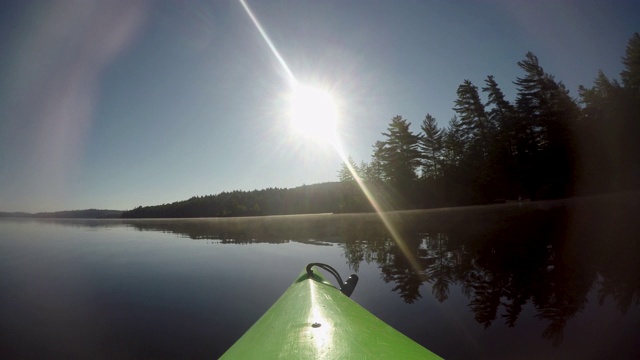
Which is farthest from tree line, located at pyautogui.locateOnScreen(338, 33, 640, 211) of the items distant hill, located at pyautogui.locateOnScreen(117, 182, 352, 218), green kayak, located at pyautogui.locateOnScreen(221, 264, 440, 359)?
green kayak, located at pyautogui.locateOnScreen(221, 264, 440, 359)

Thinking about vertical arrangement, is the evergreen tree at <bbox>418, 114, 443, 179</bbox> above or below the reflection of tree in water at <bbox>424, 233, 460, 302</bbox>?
above

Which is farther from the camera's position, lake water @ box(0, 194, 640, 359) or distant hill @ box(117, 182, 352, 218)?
distant hill @ box(117, 182, 352, 218)

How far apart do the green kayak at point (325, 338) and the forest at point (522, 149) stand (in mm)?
31895

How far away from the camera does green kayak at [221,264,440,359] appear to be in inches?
68.0

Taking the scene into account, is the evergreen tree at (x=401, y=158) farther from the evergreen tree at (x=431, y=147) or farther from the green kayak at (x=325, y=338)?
the green kayak at (x=325, y=338)

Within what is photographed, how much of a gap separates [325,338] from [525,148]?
36746 mm

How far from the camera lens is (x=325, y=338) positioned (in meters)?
1.91

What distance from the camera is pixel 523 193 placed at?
29.7m

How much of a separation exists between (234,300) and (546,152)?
3406 centimetres

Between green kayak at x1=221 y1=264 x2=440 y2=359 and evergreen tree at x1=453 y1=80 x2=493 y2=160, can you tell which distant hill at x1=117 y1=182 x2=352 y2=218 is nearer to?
evergreen tree at x1=453 y1=80 x2=493 y2=160

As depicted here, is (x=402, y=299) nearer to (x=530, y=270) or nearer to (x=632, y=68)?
(x=530, y=270)

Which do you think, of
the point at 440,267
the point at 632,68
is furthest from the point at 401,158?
the point at 440,267

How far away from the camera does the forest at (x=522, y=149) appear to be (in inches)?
960

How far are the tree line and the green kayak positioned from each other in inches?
1254
